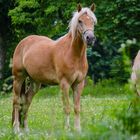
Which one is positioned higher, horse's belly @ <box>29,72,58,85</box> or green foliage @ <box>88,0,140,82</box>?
horse's belly @ <box>29,72,58,85</box>

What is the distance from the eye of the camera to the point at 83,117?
535cm

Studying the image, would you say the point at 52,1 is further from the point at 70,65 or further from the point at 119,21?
the point at 70,65

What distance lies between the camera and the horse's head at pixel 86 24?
1123cm

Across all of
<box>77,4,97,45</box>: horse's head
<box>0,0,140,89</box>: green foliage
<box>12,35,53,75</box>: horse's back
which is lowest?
<box>0,0,140,89</box>: green foliage

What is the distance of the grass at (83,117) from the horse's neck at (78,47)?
3.01ft

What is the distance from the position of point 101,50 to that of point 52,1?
221 inches

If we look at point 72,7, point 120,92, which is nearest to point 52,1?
point 72,7

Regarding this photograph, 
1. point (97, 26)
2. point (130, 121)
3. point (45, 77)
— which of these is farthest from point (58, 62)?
point (97, 26)

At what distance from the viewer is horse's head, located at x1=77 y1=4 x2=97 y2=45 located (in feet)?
36.9

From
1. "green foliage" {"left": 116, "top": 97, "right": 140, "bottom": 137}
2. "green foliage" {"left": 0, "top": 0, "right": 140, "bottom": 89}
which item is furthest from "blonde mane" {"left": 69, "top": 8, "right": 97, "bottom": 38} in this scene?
"green foliage" {"left": 0, "top": 0, "right": 140, "bottom": 89}

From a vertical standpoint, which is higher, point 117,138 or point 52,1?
point 117,138

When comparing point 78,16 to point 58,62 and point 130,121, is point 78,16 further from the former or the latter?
point 130,121

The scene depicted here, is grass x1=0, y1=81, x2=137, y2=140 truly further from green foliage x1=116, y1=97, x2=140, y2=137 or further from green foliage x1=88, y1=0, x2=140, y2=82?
green foliage x1=88, y1=0, x2=140, y2=82

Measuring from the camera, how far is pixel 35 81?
496 inches
